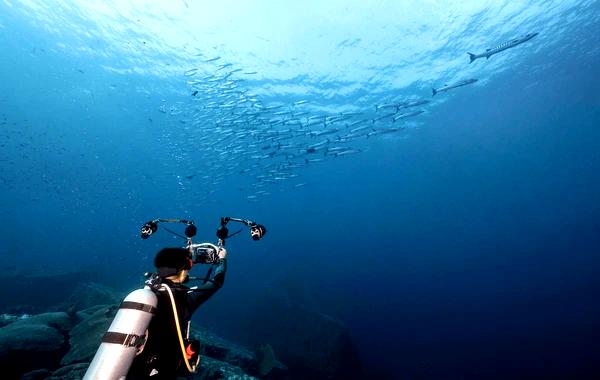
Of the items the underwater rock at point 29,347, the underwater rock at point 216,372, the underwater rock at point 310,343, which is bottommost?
the underwater rock at point 310,343

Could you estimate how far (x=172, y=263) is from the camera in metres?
3.01

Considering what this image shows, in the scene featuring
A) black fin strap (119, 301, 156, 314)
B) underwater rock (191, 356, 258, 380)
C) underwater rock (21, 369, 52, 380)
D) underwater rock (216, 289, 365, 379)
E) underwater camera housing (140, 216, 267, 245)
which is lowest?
underwater rock (216, 289, 365, 379)

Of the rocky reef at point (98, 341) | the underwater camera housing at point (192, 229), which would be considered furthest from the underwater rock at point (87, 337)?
the underwater camera housing at point (192, 229)

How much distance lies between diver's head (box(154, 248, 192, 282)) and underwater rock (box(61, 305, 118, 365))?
639 centimetres

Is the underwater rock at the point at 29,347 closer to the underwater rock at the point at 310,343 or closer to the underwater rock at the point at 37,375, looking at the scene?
the underwater rock at the point at 37,375

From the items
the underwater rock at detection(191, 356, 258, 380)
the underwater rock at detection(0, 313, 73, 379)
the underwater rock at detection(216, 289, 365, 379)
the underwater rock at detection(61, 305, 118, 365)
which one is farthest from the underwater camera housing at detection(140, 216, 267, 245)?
the underwater rock at detection(216, 289, 365, 379)

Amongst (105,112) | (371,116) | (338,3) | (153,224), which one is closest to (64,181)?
(105,112)

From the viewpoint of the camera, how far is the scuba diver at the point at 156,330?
2.39 m

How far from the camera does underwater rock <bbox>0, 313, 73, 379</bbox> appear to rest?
7875 millimetres

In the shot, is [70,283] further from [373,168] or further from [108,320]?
[373,168]

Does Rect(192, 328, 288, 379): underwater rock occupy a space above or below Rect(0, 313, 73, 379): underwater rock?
below

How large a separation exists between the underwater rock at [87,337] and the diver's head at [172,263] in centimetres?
639

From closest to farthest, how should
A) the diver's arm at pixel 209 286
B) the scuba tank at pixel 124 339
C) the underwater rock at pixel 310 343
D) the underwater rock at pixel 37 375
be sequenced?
the scuba tank at pixel 124 339, the diver's arm at pixel 209 286, the underwater rock at pixel 37 375, the underwater rock at pixel 310 343

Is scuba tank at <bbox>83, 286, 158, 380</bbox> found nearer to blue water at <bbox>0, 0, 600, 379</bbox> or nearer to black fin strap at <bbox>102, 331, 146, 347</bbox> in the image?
black fin strap at <bbox>102, 331, 146, 347</bbox>
